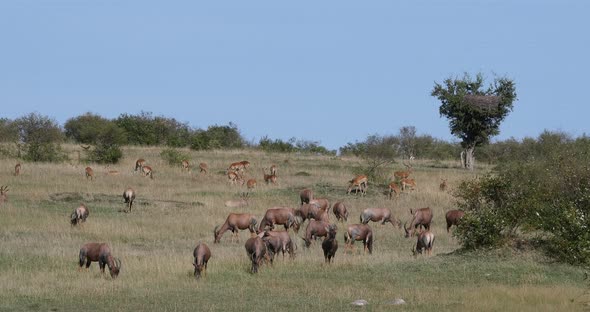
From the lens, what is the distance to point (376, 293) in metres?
19.5

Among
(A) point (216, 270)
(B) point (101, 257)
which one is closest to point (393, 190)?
(A) point (216, 270)

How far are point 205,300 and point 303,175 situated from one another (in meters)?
34.6

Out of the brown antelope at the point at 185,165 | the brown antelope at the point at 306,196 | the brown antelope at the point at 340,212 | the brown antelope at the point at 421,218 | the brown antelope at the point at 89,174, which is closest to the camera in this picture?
the brown antelope at the point at 421,218

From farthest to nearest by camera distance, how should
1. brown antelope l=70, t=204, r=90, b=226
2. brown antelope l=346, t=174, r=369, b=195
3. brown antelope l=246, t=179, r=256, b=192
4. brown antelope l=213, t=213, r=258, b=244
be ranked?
brown antelope l=246, t=179, r=256, b=192 → brown antelope l=346, t=174, r=369, b=195 → brown antelope l=70, t=204, r=90, b=226 → brown antelope l=213, t=213, r=258, b=244

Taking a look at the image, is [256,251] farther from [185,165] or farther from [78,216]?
[185,165]

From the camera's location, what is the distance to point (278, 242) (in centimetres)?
2427

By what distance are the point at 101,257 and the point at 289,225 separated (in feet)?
33.2

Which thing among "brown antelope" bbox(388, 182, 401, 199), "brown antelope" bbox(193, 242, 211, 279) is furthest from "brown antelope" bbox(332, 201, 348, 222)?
"brown antelope" bbox(193, 242, 211, 279)

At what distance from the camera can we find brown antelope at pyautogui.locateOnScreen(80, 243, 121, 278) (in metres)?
21.6

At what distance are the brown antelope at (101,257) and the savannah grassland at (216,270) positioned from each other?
1.07ft

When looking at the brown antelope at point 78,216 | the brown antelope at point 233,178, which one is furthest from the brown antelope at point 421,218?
the brown antelope at point 233,178

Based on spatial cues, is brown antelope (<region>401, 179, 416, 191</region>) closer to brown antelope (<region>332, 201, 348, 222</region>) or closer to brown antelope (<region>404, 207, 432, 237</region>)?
brown antelope (<region>332, 201, 348, 222</region>)

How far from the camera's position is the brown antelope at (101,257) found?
2160cm

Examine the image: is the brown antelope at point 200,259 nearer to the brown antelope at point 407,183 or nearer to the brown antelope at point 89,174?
the brown antelope at point 89,174
